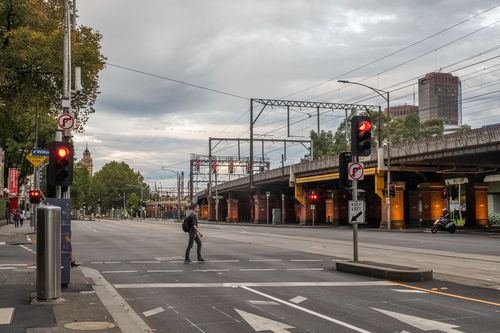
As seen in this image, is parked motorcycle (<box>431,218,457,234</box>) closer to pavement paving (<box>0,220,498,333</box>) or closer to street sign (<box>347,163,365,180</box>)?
street sign (<box>347,163,365,180</box>)

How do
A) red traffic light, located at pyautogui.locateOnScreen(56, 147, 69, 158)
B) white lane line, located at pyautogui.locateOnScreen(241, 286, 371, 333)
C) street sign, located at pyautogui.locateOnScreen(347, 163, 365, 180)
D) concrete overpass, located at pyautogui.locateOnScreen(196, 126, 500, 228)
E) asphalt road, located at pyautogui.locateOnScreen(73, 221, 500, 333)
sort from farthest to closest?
1. concrete overpass, located at pyautogui.locateOnScreen(196, 126, 500, 228)
2. street sign, located at pyautogui.locateOnScreen(347, 163, 365, 180)
3. red traffic light, located at pyautogui.locateOnScreen(56, 147, 69, 158)
4. asphalt road, located at pyautogui.locateOnScreen(73, 221, 500, 333)
5. white lane line, located at pyautogui.locateOnScreen(241, 286, 371, 333)

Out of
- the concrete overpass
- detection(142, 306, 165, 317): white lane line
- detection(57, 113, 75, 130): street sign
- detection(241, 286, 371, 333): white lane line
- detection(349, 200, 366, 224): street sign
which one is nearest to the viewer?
detection(241, 286, 371, 333): white lane line

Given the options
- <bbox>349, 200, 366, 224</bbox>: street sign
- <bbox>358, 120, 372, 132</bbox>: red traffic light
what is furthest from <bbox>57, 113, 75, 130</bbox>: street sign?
<bbox>349, 200, 366, 224</bbox>: street sign

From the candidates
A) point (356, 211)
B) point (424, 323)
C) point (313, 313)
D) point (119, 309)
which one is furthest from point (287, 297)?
point (356, 211)

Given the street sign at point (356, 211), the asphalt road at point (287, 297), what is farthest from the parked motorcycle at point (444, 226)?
the street sign at point (356, 211)

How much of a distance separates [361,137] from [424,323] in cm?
770

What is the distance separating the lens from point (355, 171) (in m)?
15.6

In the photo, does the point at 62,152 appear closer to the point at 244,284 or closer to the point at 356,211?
the point at 244,284

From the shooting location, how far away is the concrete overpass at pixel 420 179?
42716 millimetres

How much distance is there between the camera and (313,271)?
1555 cm

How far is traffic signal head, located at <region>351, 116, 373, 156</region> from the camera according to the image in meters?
15.5

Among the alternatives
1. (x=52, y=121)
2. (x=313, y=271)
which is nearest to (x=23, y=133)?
(x=52, y=121)

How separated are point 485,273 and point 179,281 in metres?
7.89

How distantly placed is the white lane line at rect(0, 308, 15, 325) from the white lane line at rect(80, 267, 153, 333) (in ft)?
4.73
